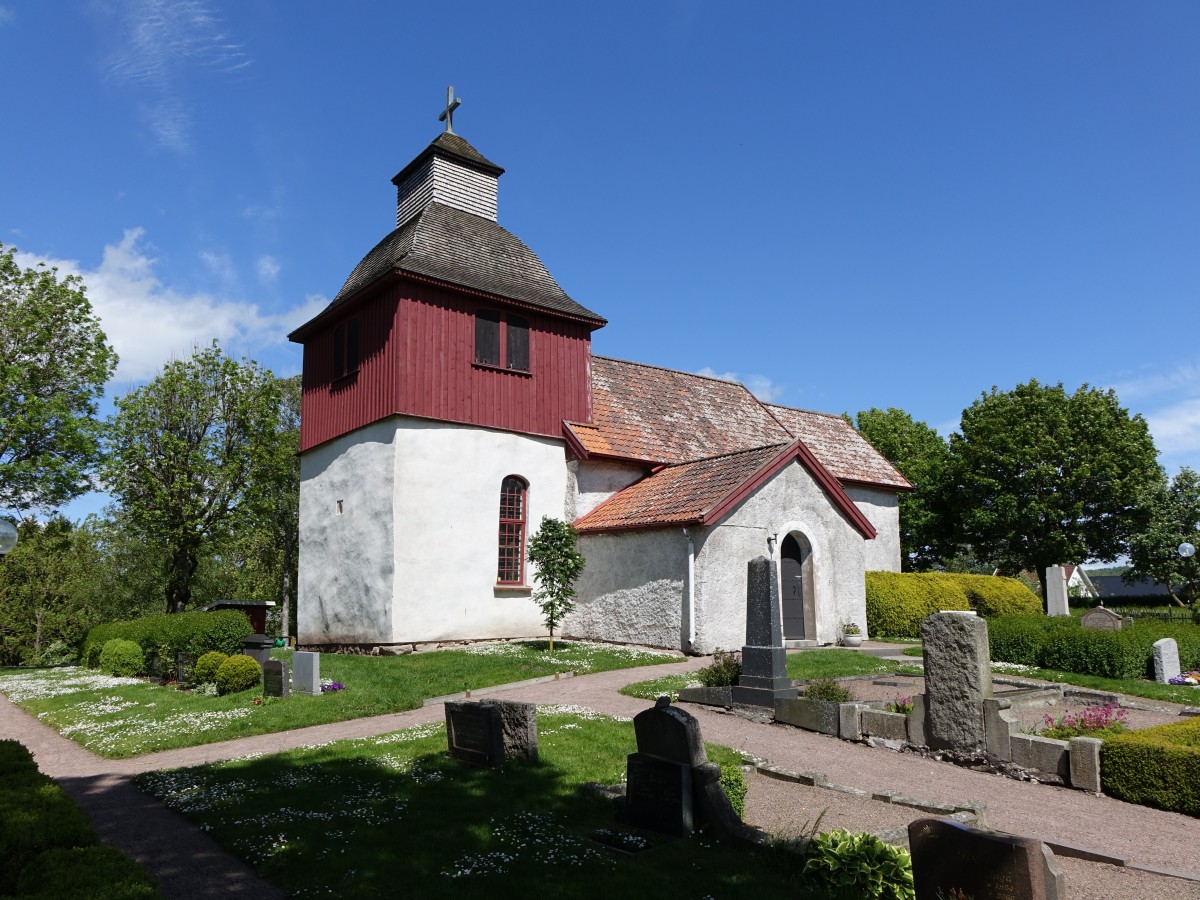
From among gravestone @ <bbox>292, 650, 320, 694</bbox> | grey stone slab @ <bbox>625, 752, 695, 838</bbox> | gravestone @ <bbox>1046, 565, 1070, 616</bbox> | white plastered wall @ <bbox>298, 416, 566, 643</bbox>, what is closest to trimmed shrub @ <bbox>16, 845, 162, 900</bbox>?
grey stone slab @ <bbox>625, 752, 695, 838</bbox>

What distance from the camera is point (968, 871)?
452 cm

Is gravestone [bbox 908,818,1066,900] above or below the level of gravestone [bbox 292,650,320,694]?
above

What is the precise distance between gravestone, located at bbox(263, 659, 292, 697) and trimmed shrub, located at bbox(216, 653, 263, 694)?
72 cm

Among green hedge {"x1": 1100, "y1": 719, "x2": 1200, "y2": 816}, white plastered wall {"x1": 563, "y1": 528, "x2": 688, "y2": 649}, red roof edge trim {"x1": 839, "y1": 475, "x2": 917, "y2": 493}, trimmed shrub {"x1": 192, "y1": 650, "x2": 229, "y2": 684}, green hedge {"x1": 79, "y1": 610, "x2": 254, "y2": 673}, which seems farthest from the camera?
red roof edge trim {"x1": 839, "y1": 475, "x2": 917, "y2": 493}

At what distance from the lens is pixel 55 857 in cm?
500

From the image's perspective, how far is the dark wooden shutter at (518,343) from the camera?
22328 mm

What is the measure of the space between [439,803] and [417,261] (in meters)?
15.7

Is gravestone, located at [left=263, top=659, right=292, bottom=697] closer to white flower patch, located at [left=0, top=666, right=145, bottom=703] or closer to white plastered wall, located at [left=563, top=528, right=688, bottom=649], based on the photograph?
white flower patch, located at [left=0, top=666, right=145, bottom=703]

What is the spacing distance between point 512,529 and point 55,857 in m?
17.0

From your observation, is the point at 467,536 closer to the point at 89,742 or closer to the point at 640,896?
the point at 89,742

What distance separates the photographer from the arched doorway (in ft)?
68.6

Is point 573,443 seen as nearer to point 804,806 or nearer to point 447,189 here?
point 447,189

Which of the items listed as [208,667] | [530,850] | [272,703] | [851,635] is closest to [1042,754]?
[530,850]

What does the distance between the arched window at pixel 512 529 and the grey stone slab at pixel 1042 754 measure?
550 inches
